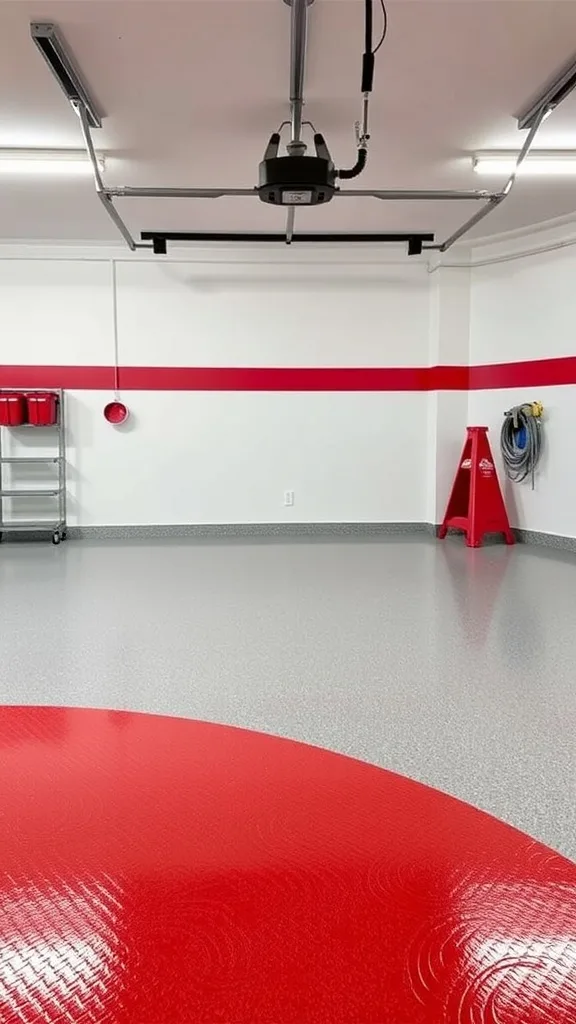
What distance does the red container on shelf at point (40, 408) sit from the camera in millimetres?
6766

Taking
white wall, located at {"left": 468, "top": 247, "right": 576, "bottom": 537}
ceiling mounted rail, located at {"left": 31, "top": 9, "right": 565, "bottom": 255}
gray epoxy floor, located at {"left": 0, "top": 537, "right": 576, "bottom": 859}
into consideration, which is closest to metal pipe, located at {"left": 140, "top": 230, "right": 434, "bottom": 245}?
ceiling mounted rail, located at {"left": 31, "top": 9, "right": 565, "bottom": 255}

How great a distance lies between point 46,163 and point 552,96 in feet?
11.2

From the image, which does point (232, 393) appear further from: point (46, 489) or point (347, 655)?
point (347, 655)

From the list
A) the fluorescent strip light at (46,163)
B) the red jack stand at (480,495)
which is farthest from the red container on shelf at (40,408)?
the red jack stand at (480,495)

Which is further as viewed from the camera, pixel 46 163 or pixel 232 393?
pixel 232 393

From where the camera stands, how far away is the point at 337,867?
1.19m

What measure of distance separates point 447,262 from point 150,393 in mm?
3397

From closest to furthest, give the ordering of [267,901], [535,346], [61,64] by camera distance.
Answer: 1. [267,901]
2. [61,64]
3. [535,346]

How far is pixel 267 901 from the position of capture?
3.53ft

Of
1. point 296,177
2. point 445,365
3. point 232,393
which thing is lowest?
point 232,393

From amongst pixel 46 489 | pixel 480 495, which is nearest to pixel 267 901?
pixel 480 495

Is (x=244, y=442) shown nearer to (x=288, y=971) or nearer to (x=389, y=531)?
(x=389, y=531)

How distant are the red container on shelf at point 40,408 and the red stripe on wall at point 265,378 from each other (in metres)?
0.41

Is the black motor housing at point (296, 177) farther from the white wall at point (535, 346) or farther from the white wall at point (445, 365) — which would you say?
the white wall at point (445, 365)
